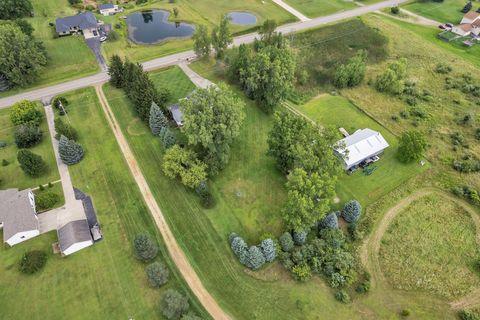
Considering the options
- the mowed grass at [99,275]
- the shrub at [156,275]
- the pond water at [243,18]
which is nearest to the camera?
the mowed grass at [99,275]

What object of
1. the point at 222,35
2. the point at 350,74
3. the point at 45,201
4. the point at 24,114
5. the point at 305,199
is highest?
the point at 222,35

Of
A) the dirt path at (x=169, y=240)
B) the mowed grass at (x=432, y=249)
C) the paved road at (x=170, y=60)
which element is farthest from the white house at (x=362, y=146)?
the paved road at (x=170, y=60)

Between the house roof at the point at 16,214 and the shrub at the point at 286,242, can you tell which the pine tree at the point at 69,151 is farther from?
the shrub at the point at 286,242

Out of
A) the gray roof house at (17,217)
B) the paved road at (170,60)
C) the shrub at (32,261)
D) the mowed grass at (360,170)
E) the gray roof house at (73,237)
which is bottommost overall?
the mowed grass at (360,170)

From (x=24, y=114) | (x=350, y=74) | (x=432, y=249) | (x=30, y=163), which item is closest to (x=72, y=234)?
(x=30, y=163)

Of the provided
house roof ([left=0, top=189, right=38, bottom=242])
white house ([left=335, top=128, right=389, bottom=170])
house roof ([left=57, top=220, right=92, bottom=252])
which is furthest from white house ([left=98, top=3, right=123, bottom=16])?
white house ([left=335, top=128, right=389, bottom=170])

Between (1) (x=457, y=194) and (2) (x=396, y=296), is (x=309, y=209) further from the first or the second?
(1) (x=457, y=194)

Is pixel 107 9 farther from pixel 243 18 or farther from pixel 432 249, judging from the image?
pixel 432 249
